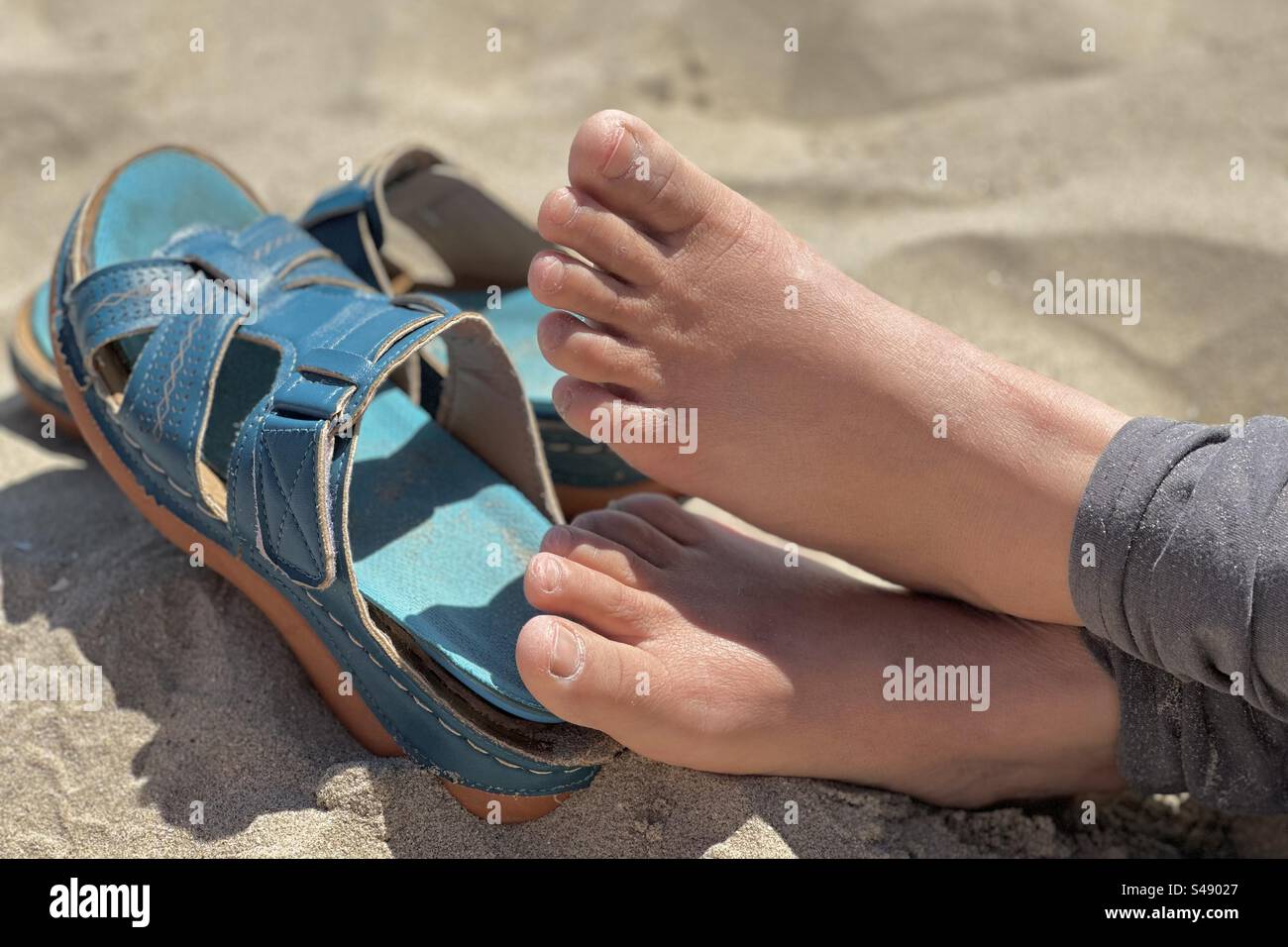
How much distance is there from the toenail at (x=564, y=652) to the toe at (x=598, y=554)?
0.10 m

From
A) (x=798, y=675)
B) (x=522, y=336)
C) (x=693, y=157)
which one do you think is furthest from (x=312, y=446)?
(x=693, y=157)

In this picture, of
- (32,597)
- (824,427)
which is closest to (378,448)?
(32,597)

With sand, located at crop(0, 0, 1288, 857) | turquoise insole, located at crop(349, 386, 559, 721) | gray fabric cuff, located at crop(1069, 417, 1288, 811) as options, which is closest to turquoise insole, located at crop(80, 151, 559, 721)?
turquoise insole, located at crop(349, 386, 559, 721)

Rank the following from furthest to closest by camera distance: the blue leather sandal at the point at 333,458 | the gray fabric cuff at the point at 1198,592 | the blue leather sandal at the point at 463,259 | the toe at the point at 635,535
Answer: the blue leather sandal at the point at 463,259 → the toe at the point at 635,535 → the blue leather sandal at the point at 333,458 → the gray fabric cuff at the point at 1198,592

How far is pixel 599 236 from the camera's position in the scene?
3.63 feet

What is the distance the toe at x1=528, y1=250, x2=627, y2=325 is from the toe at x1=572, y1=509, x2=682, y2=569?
0.19 m

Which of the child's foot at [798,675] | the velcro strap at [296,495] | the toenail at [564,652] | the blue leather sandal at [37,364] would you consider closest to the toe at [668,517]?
the child's foot at [798,675]

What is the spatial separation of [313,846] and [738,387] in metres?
0.54

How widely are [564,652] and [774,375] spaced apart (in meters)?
0.32

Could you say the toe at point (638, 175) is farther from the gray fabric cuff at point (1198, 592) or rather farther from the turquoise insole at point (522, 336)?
the gray fabric cuff at point (1198, 592)

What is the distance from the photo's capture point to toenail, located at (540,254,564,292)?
112cm

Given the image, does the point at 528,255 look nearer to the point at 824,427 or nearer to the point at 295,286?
the point at 295,286

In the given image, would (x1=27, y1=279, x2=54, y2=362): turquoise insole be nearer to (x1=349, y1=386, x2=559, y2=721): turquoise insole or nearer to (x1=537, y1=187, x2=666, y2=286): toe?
(x1=349, y1=386, x2=559, y2=721): turquoise insole

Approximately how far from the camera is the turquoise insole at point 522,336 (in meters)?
1.44
